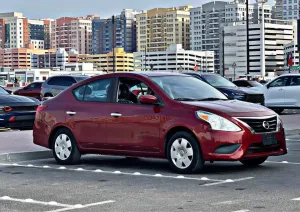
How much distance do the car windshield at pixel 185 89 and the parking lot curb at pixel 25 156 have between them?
3.11 m

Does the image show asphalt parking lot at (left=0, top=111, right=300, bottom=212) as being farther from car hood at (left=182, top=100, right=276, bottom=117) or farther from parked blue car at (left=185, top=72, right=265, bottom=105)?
parked blue car at (left=185, top=72, right=265, bottom=105)

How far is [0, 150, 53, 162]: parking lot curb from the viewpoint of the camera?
43.2 ft

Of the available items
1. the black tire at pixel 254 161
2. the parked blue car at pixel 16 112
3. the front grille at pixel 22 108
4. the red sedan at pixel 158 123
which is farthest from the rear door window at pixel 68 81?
the black tire at pixel 254 161

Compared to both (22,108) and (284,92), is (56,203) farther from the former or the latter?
(284,92)

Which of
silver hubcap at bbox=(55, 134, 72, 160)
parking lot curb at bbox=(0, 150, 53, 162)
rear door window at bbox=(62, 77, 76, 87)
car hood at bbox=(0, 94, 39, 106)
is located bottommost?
parking lot curb at bbox=(0, 150, 53, 162)

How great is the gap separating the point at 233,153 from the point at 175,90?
145cm

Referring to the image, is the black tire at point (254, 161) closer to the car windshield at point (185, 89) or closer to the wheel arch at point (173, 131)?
the car windshield at point (185, 89)

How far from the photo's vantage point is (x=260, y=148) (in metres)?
10.8

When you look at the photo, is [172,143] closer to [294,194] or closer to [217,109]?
[217,109]

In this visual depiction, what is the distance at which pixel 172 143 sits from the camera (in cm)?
1084

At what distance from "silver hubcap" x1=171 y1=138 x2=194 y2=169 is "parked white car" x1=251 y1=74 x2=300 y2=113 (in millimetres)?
18187

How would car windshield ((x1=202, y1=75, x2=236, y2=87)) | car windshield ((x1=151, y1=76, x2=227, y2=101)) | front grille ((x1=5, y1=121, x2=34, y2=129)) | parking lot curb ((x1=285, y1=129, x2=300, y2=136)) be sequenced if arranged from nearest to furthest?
car windshield ((x1=151, y1=76, x2=227, y2=101)) → parking lot curb ((x1=285, y1=129, x2=300, y2=136)) → front grille ((x1=5, y1=121, x2=34, y2=129)) → car windshield ((x1=202, y1=75, x2=236, y2=87))

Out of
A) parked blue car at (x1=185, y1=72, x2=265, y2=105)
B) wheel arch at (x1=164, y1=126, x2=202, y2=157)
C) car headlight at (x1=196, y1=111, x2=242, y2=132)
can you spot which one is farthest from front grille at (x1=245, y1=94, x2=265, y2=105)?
car headlight at (x1=196, y1=111, x2=242, y2=132)

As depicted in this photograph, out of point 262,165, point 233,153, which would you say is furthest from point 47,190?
point 262,165
